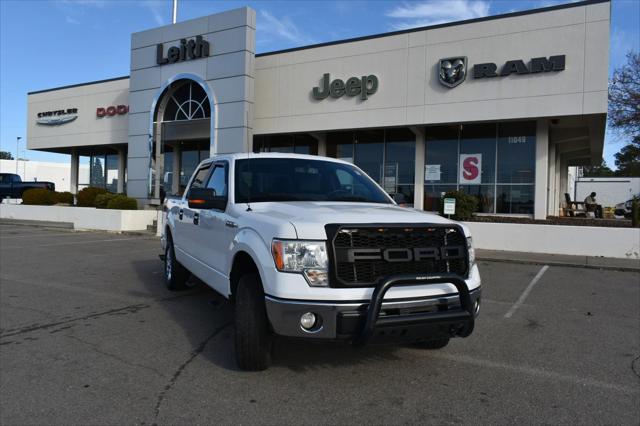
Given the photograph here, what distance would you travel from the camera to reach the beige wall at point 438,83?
1470cm

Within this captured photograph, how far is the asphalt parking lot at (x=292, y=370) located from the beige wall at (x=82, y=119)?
20.8 meters

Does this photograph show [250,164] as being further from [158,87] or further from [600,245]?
[158,87]

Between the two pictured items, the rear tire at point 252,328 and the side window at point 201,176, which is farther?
the side window at point 201,176

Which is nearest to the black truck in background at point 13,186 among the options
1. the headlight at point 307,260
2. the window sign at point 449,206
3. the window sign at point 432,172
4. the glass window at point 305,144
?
the glass window at point 305,144

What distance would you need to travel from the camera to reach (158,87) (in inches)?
861

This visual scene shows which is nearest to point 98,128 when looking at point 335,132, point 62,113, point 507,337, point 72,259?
point 62,113

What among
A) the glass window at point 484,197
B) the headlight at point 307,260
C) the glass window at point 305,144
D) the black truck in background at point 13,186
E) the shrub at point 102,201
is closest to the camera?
the headlight at point 307,260

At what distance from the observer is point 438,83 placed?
16828 millimetres

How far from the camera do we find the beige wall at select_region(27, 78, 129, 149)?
1031 inches

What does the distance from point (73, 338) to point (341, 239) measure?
10.7 ft

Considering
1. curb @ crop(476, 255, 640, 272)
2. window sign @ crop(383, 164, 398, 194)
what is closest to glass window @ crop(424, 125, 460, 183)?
window sign @ crop(383, 164, 398, 194)

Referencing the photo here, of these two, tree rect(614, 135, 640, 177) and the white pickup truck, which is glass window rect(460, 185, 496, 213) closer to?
the white pickup truck

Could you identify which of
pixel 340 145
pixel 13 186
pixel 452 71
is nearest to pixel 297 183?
pixel 452 71

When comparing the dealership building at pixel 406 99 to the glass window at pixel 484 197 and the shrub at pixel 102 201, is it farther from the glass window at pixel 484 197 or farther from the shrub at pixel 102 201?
the shrub at pixel 102 201
